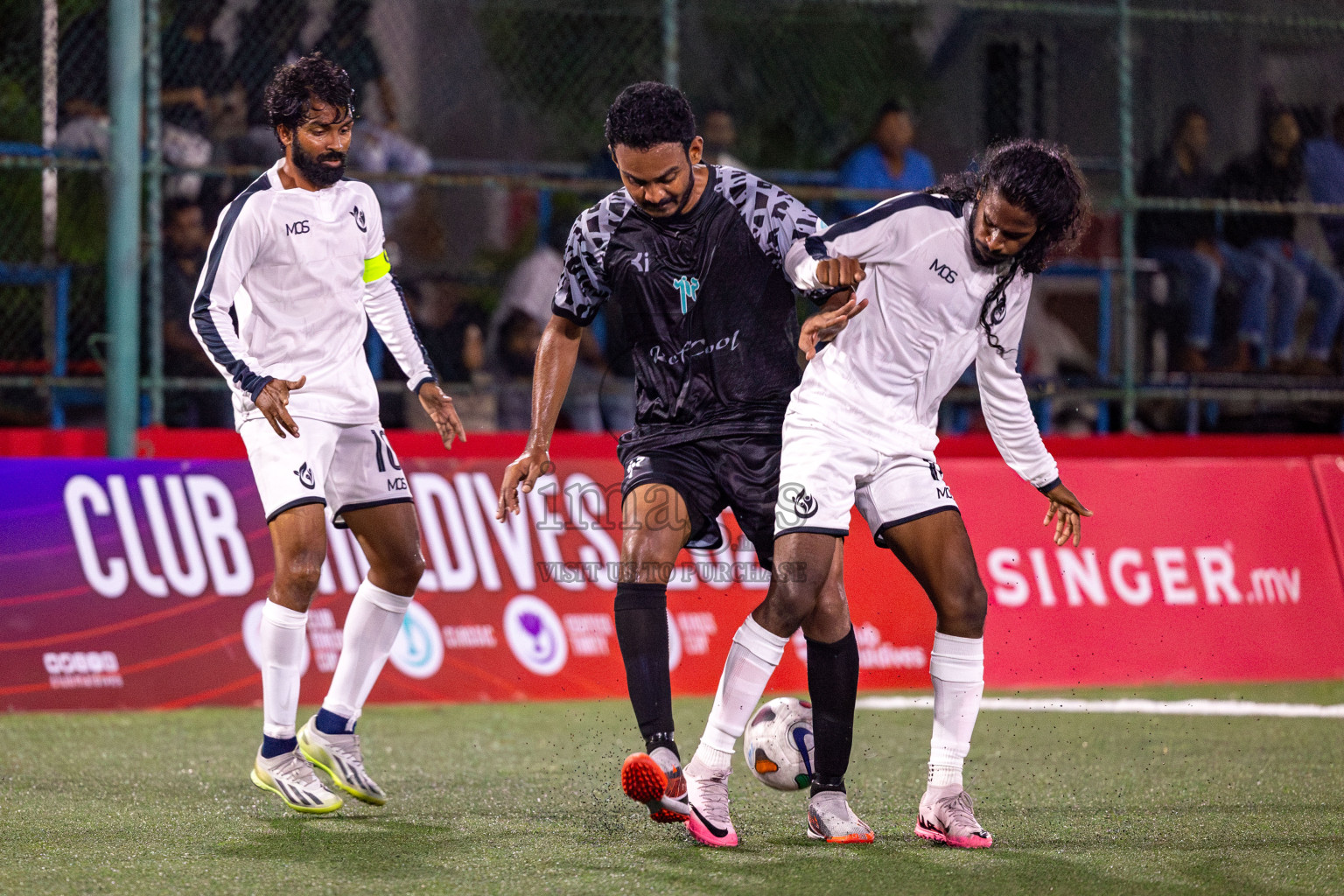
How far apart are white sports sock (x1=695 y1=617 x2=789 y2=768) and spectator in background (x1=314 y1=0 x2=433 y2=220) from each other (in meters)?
5.50

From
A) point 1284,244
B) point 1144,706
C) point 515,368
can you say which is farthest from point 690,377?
point 1284,244

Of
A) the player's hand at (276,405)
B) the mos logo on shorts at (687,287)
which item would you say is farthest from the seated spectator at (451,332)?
the mos logo on shorts at (687,287)

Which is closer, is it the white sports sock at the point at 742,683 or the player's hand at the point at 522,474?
the white sports sock at the point at 742,683

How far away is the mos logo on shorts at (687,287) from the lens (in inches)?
189

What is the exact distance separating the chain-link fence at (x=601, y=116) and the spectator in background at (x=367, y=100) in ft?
0.06

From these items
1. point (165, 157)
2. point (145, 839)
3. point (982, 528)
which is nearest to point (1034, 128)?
point (982, 528)

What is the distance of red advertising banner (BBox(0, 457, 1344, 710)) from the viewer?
7.58m

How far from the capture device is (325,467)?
5.33 m

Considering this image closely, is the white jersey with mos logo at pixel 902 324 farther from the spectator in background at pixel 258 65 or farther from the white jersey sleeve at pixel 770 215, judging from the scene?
the spectator in background at pixel 258 65

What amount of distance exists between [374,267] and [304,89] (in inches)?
26.0

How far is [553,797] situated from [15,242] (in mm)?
5328

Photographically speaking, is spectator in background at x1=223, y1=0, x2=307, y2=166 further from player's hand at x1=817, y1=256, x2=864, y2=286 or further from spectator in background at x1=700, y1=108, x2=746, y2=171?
player's hand at x1=817, y1=256, x2=864, y2=286

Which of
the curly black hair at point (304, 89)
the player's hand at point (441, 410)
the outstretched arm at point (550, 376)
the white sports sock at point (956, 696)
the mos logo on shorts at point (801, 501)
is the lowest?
the white sports sock at point (956, 696)

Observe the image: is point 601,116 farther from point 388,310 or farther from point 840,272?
point 840,272
